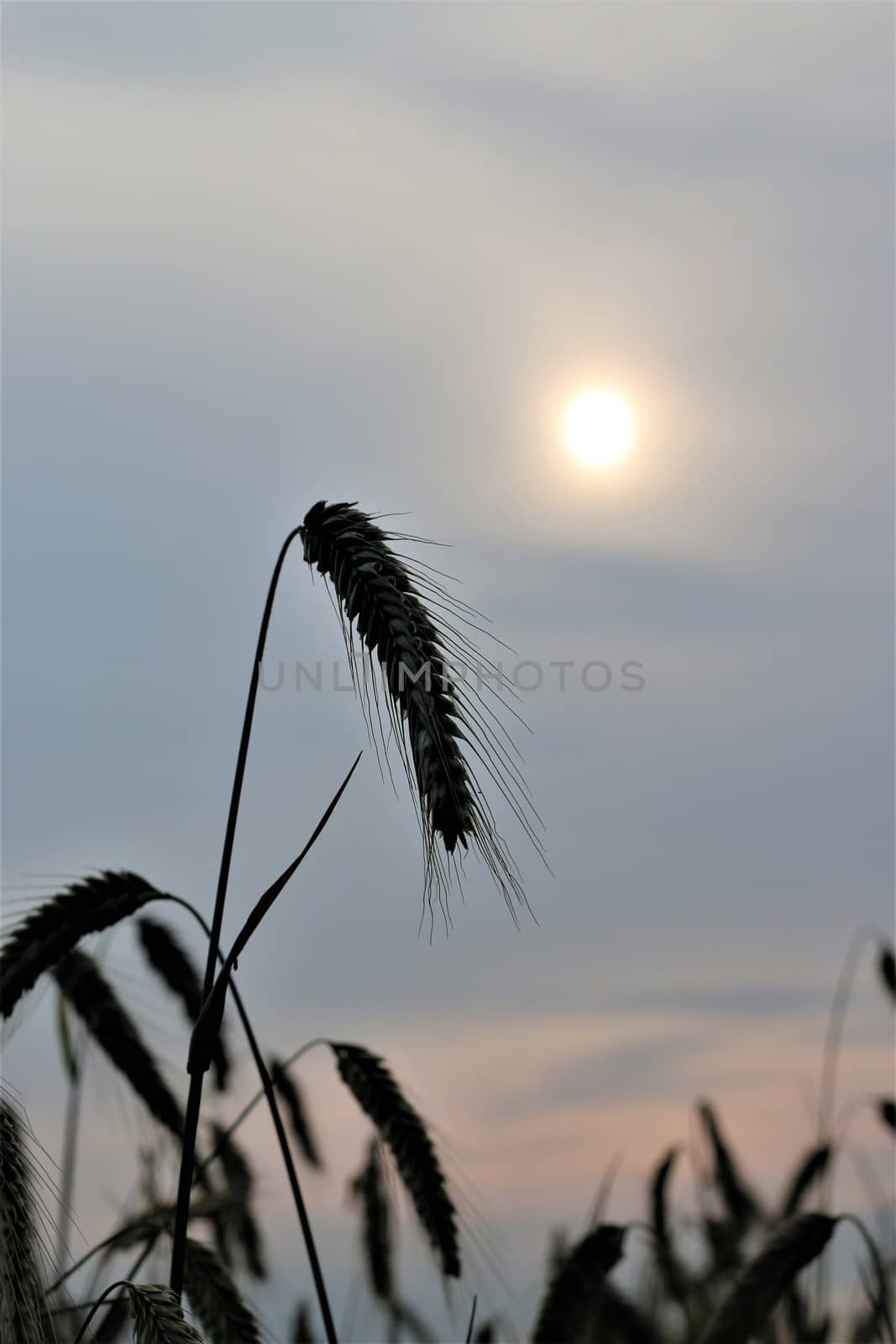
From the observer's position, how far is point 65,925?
166 inches

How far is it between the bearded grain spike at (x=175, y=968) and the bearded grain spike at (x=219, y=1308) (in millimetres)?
2414

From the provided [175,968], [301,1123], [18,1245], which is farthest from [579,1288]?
[18,1245]

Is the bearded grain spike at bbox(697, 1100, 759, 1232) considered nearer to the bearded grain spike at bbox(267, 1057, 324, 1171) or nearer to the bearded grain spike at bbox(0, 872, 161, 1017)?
the bearded grain spike at bbox(267, 1057, 324, 1171)

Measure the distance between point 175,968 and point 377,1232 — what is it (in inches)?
100.0

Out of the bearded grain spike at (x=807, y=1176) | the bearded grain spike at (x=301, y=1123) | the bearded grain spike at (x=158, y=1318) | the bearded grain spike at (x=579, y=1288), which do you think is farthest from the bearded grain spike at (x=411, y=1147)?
the bearded grain spike at (x=807, y=1176)

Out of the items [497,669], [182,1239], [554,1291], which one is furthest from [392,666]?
[554,1291]

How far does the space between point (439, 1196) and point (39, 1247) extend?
161 centimetres

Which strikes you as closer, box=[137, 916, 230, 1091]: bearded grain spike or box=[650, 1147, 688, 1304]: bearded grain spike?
box=[137, 916, 230, 1091]: bearded grain spike

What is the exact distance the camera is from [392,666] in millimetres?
3135

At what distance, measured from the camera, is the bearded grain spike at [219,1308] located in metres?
4.45

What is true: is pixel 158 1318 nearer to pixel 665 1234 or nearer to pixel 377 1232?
pixel 665 1234

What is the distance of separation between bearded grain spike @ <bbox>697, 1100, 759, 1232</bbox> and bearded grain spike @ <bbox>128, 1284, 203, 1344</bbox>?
7.44 metres

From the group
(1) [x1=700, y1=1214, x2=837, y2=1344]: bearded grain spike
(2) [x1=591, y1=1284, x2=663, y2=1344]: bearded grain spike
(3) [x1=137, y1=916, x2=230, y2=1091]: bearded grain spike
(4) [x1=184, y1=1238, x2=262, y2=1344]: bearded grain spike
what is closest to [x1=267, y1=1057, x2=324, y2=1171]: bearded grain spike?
(3) [x1=137, y1=916, x2=230, y2=1091]: bearded grain spike

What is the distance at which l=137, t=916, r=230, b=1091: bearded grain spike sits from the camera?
277 inches
